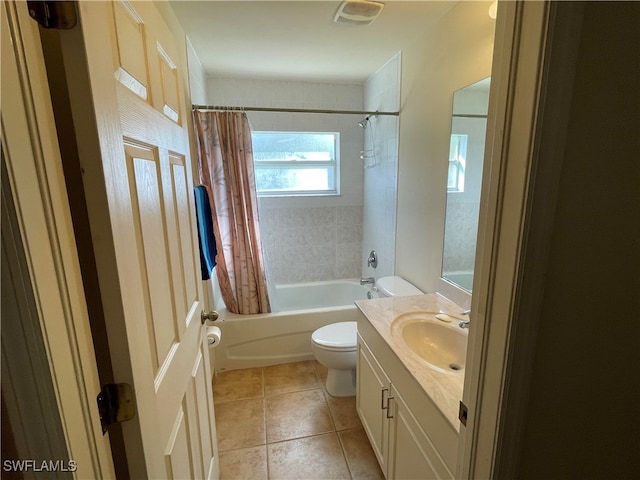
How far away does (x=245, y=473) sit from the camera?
1.59 metres

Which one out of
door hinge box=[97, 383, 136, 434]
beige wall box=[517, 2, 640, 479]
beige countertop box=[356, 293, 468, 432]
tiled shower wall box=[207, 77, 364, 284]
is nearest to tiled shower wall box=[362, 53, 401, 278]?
tiled shower wall box=[207, 77, 364, 284]

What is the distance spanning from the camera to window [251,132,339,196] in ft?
9.87

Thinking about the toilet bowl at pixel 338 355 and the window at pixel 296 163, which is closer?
the toilet bowl at pixel 338 355

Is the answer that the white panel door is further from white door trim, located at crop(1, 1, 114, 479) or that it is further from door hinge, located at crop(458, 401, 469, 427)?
door hinge, located at crop(458, 401, 469, 427)

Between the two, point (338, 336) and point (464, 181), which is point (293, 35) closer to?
point (464, 181)

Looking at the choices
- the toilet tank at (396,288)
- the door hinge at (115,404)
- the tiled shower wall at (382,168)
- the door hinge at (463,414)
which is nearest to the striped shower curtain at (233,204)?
the toilet tank at (396,288)

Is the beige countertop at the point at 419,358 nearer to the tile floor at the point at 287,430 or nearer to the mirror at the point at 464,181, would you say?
the mirror at the point at 464,181

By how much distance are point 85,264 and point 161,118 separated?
50 cm

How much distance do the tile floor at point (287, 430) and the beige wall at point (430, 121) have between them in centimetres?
103

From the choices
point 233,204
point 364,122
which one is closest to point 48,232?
point 233,204

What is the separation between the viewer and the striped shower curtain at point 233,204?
7.49 feet

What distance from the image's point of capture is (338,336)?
214 centimetres

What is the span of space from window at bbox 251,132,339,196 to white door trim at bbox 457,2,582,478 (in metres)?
2.58

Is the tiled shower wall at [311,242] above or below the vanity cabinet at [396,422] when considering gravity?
above
